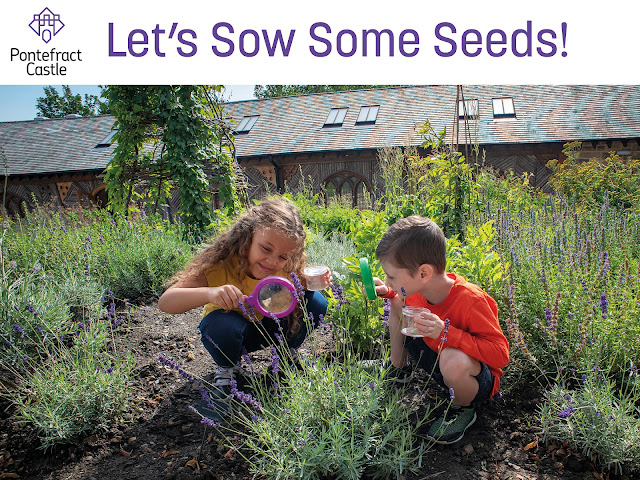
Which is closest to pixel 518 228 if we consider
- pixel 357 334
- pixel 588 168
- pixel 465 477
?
pixel 357 334

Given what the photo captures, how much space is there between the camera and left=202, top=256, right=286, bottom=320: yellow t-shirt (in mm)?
2480

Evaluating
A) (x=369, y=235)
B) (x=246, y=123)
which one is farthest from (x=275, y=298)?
(x=246, y=123)

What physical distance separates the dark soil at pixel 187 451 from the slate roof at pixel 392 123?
36.4 ft

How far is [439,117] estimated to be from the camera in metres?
15.3

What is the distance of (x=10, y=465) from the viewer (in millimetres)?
2064

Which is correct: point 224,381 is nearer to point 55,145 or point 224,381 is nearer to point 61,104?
point 55,145

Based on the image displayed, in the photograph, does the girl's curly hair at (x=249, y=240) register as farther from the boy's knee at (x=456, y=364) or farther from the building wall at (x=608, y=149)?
the building wall at (x=608, y=149)

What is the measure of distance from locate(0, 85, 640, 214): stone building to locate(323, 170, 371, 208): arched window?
0.04 meters

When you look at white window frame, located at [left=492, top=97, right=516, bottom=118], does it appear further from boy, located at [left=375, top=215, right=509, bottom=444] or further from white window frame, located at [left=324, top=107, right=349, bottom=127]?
boy, located at [left=375, top=215, right=509, bottom=444]

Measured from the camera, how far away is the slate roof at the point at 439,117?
1333 centimetres

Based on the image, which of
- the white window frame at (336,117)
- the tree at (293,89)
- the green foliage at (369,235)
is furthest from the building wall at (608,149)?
the tree at (293,89)

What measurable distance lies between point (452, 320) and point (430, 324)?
0.91 feet

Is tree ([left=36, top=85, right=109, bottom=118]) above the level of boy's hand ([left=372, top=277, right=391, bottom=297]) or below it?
above

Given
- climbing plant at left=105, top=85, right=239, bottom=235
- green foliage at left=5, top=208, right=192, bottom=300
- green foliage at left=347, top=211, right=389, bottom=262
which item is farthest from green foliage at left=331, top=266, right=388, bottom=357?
climbing plant at left=105, top=85, right=239, bottom=235
